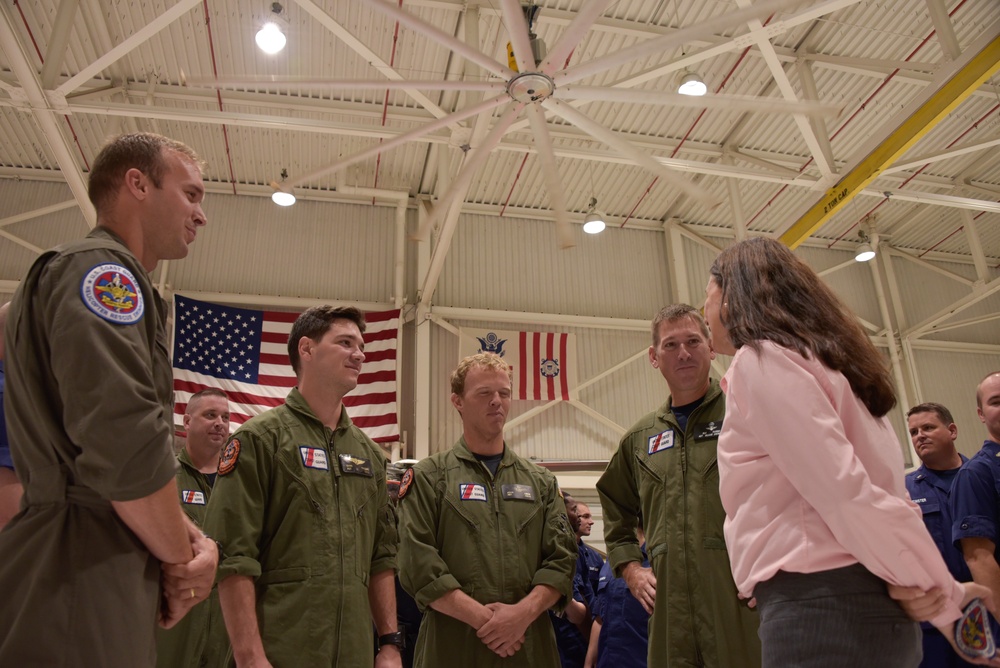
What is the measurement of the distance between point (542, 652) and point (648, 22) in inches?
327

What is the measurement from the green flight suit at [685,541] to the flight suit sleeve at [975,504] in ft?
5.44

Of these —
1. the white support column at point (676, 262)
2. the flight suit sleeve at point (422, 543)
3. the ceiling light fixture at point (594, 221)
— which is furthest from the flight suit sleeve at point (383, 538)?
the white support column at point (676, 262)

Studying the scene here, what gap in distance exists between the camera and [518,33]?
463cm

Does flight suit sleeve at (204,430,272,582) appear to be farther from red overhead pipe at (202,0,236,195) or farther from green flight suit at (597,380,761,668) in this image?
red overhead pipe at (202,0,236,195)

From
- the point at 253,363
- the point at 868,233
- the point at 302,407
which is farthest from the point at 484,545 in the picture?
the point at 868,233

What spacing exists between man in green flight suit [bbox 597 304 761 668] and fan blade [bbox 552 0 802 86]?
221 cm

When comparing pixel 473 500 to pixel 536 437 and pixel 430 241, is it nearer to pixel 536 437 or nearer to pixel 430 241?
pixel 536 437

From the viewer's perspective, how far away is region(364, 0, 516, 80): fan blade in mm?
4609

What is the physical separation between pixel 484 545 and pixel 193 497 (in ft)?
6.29

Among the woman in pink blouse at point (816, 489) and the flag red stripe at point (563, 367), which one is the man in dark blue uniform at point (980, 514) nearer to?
the woman in pink blouse at point (816, 489)

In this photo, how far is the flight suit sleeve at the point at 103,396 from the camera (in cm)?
153

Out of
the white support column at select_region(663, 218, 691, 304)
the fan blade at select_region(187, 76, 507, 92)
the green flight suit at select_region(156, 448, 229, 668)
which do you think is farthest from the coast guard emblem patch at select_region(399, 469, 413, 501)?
the white support column at select_region(663, 218, 691, 304)

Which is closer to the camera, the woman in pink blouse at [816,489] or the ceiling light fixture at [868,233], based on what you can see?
the woman in pink blouse at [816,489]

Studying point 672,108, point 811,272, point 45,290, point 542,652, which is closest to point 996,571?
point 542,652
